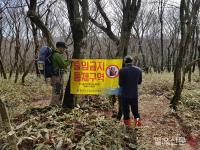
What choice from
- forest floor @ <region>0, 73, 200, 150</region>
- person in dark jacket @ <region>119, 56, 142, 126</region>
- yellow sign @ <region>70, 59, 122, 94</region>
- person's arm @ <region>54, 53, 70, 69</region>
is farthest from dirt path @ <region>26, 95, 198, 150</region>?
person's arm @ <region>54, 53, 70, 69</region>

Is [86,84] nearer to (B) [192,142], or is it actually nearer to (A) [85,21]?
(A) [85,21]

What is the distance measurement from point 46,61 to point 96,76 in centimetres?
138

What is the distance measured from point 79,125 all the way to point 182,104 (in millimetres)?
4773

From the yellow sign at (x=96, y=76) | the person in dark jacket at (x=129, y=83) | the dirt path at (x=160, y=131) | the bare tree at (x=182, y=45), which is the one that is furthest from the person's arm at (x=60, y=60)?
the bare tree at (x=182, y=45)

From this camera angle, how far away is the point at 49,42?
41.8ft

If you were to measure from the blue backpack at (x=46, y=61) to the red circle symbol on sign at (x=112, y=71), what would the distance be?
1.48m

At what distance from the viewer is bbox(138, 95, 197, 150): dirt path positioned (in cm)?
673

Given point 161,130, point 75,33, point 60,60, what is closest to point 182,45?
point 161,130

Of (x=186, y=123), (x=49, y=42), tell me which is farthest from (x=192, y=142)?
(x=49, y=42)

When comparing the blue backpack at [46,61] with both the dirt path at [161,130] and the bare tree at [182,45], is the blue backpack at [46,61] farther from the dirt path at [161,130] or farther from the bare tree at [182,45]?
the bare tree at [182,45]

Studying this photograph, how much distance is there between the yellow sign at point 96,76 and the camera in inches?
326

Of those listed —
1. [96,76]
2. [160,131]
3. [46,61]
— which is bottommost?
[160,131]

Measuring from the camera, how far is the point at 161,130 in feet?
25.5

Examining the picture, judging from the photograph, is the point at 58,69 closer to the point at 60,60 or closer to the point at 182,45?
the point at 60,60
